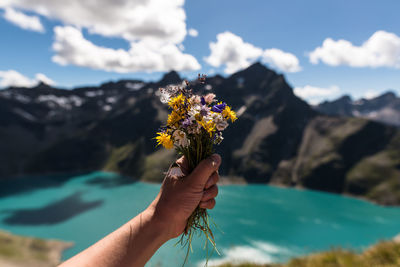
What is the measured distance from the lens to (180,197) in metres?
2.85

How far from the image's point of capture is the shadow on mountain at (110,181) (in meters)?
121

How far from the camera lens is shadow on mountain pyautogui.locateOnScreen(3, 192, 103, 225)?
246ft

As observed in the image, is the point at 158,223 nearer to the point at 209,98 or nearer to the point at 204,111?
the point at 204,111

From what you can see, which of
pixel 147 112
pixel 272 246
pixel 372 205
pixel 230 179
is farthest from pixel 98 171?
pixel 372 205

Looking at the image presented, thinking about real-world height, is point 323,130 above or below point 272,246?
above

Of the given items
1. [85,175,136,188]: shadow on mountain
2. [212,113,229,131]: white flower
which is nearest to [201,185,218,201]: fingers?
[212,113,229,131]: white flower

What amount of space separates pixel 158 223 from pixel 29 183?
163868 mm

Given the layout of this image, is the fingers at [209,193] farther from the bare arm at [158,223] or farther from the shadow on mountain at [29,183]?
the shadow on mountain at [29,183]

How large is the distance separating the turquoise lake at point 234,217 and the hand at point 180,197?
4498cm

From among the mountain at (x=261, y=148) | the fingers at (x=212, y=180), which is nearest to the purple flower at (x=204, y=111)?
the fingers at (x=212, y=180)

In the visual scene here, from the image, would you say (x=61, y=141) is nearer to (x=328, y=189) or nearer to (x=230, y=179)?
(x=230, y=179)

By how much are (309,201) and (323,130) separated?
7311 centimetres

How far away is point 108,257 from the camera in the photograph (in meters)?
2.26

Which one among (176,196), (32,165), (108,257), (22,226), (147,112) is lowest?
(22,226)
